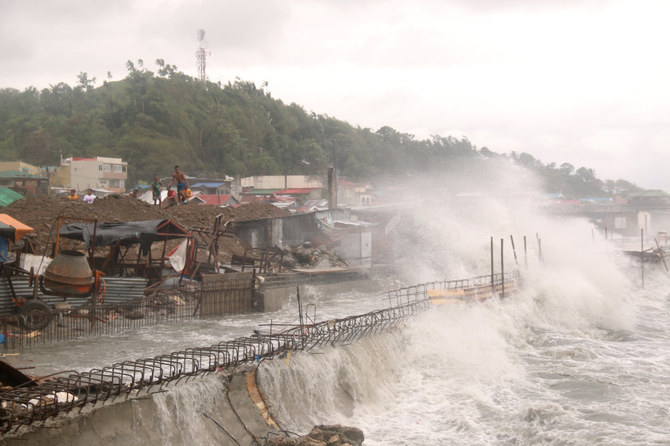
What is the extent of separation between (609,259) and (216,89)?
216 feet

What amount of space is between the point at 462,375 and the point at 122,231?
10.1m

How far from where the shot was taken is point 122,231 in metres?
17.4

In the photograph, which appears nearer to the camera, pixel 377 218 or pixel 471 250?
pixel 471 250

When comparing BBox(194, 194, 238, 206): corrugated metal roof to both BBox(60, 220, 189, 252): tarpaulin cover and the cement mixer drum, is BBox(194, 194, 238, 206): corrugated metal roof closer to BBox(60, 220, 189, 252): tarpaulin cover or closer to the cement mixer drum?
BBox(60, 220, 189, 252): tarpaulin cover

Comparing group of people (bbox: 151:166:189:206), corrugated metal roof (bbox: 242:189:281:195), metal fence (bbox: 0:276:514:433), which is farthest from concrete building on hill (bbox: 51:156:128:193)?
metal fence (bbox: 0:276:514:433)

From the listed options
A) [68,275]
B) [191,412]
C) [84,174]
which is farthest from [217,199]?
[191,412]

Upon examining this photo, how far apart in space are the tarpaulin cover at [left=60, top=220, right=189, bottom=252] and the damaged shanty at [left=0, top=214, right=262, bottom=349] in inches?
1.1

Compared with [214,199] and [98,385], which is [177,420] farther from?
[214,199]

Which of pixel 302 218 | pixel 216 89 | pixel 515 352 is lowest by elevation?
pixel 515 352

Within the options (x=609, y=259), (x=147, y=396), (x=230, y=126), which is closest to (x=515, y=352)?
(x=147, y=396)

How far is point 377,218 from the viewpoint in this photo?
128ft

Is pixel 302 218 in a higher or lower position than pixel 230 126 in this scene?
lower

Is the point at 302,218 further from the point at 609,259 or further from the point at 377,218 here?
the point at 609,259

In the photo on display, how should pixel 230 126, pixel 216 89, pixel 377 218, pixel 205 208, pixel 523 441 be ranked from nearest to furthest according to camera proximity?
1. pixel 523 441
2. pixel 205 208
3. pixel 377 218
4. pixel 230 126
5. pixel 216 89
